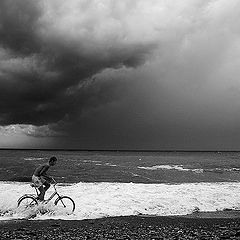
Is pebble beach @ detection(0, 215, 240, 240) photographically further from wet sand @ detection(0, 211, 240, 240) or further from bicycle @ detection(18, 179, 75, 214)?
bicycle @ detection(18, 179, 75, 214)

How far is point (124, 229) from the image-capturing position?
1209cm

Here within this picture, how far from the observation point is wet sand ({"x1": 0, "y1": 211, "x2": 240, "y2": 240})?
10.8m

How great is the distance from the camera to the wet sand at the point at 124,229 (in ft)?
35.3

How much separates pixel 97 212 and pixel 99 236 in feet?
17.6

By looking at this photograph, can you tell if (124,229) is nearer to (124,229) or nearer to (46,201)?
(124,229)

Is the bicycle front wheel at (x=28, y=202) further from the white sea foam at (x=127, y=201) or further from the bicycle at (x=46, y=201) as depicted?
the white sea foam at (x=127, y=201)

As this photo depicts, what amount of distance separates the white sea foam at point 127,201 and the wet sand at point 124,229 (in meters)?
1.49

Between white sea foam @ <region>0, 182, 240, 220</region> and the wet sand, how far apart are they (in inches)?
58.6

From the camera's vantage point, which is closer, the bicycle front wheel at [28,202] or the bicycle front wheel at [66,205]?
the bicycle front wheel at [28,202]

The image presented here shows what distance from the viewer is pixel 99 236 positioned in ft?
35.4

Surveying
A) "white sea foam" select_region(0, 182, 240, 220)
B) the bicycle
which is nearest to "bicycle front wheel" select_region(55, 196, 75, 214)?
the bicycle

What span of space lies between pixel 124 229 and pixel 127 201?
633cm

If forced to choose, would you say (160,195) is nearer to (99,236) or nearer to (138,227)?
(138,227)

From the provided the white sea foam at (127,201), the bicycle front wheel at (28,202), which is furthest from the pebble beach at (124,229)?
the white sea foam at (127,201)
